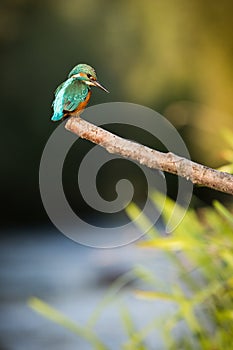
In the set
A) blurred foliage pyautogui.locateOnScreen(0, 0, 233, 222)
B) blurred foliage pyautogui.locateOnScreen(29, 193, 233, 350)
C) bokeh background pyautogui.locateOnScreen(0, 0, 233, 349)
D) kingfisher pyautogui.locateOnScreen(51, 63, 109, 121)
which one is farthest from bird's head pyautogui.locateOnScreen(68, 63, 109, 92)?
blurred foliage pyautogui.locateOnScreen(0, 0, 233, 222)

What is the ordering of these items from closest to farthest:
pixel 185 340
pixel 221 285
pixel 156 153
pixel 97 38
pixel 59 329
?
pixel 156 153 < pixel 221 285 < pixel 185 340 < pixel 59 329 < pixel 97 38

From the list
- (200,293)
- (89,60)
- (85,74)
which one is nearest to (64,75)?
(89,60)

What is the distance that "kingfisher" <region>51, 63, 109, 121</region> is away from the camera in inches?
15.5

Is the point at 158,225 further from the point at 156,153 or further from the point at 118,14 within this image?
the point at 156,153

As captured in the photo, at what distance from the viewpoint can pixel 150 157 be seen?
1.25 feet

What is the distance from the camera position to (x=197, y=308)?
1.29 metres

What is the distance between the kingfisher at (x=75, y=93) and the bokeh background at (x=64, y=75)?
3.64 meters

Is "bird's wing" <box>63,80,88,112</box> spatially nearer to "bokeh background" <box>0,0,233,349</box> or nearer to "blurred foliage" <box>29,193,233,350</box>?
"blurred foliage" <box>29,193,233,350</box>

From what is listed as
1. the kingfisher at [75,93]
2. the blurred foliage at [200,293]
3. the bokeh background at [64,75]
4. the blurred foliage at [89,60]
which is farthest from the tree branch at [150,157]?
the blurred foliage at [89,60]

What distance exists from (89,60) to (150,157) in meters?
4.72

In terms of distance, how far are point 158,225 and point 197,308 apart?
4039 millimetres

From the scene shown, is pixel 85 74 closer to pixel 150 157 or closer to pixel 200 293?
pixel 150 157

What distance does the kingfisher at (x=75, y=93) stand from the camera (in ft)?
1.29

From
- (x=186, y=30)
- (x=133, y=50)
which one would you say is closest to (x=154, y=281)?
(x=186, y=30)
